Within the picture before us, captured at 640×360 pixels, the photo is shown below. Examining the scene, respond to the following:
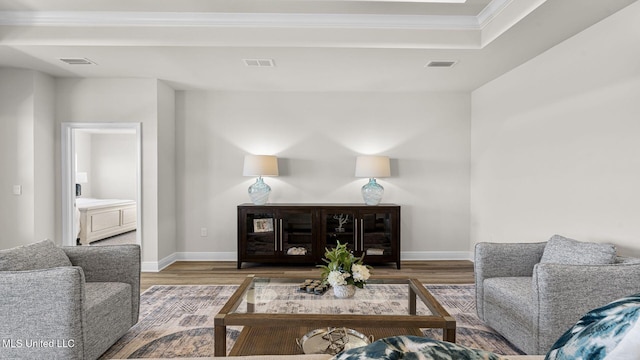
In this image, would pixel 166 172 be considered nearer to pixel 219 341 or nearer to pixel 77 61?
pixel 77 61

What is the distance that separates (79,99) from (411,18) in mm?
3955

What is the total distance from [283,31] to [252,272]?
274 cm

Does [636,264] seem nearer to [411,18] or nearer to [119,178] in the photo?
[411,18]

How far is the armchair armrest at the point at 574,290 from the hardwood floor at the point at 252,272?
1.95 meters

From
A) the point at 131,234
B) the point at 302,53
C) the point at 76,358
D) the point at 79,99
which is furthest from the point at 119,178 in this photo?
the point at 76,358

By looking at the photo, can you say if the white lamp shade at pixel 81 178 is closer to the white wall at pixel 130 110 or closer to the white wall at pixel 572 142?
the white wall at pixel 130 110

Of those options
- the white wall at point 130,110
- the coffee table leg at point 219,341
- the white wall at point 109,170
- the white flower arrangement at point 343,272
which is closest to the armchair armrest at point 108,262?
the coffee table leg at point 219,341

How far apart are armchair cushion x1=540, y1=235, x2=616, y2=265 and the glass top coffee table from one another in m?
0.95

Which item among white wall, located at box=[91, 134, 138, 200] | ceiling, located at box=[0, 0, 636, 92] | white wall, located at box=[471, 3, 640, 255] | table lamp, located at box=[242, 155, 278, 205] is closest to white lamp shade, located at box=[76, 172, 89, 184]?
white wall, located at box=[91, 134, 138, 200]

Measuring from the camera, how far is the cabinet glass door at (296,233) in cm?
450

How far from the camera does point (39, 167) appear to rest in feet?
13.4

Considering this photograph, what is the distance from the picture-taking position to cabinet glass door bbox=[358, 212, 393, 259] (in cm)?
452

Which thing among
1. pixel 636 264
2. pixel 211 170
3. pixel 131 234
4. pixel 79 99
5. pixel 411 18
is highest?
pixel 411 18

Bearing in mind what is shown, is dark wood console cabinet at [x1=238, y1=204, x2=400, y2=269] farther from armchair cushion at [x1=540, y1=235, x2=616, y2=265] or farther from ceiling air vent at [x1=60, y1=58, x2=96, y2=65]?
ceiling air vent at [x1=60, y1=58, x2=96, y2=65]
